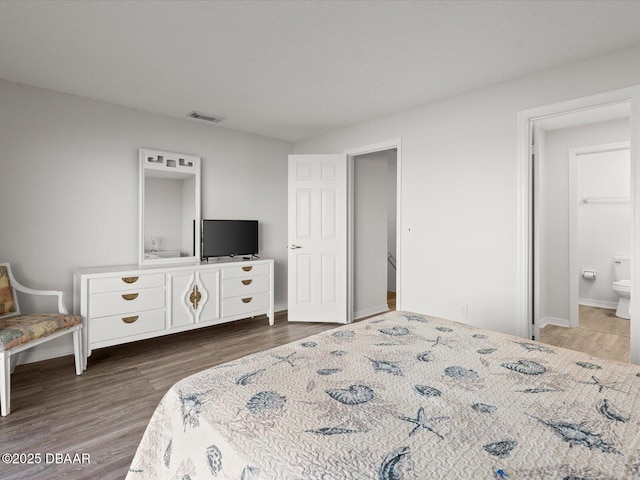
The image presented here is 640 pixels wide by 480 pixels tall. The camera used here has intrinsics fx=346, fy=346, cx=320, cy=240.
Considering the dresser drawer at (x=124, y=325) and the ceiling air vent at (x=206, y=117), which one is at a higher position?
the ceiling air vent at (x=206, y=117)

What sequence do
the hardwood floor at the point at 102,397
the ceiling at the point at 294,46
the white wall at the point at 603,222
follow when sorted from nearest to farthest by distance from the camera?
the hardwood floor at the point at 102,397, the ceiling at the point at 294,46, the white wall at the point at 603,222

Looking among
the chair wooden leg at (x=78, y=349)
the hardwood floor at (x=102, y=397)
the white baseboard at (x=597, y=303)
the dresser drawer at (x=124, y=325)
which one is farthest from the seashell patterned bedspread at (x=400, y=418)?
the white baseboard at (x=597, y=303)

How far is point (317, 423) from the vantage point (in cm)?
98

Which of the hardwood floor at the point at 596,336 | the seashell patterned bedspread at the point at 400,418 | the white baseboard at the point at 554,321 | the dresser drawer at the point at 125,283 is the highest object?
the dresser drawer at the point at 125,283

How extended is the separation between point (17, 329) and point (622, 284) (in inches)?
246

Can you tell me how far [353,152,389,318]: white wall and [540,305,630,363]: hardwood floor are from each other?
201cm

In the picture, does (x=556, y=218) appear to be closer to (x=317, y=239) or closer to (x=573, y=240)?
(x=573, y=240)

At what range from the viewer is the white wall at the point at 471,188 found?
2.76 meters

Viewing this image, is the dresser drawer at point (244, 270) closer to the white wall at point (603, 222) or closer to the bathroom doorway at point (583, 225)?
the bathroom doorway at point (583, 225)

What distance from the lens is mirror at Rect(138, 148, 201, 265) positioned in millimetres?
3705

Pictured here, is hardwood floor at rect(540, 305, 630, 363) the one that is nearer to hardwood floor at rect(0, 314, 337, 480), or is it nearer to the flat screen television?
hardwood floor at rect(0, 314, 337, 480)

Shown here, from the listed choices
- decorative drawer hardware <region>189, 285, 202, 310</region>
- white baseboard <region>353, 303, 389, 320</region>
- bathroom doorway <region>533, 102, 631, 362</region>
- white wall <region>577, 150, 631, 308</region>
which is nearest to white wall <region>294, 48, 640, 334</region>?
bathroom doorway <region>533, 102, 631, 362</region>

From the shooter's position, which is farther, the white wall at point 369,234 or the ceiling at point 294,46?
the white wall at point 369,234

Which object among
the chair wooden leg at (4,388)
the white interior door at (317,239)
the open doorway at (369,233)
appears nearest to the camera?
the chair wooden leg at (4,388)
